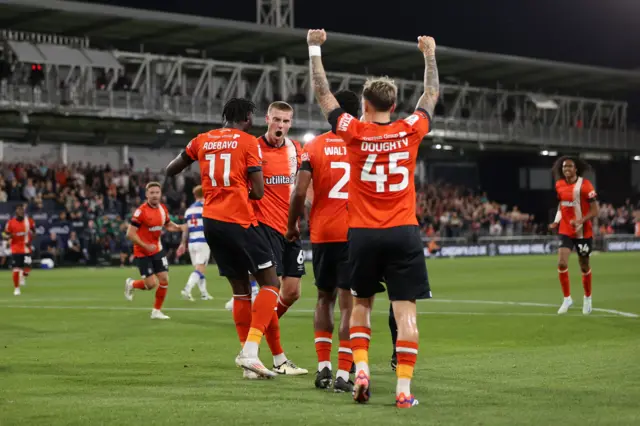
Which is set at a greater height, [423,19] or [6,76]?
[423,19]

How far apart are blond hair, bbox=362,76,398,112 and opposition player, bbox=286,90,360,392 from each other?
1083mm

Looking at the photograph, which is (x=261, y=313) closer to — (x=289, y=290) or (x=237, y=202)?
(x=289, y=290)

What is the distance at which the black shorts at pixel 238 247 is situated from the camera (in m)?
9.81

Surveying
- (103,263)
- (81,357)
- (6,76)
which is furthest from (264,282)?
(6,76)

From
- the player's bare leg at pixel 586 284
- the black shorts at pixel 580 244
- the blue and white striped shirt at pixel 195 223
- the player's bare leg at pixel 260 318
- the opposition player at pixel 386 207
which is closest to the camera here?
the opposition player at pixel 386 207

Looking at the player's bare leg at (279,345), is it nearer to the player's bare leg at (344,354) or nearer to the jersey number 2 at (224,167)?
the player's bare leg at (344,354)

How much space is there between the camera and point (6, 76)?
147 ft

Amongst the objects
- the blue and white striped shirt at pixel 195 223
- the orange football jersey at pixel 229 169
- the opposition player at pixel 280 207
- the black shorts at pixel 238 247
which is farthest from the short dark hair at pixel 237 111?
the blue and white striped shirt at pixel 195 223

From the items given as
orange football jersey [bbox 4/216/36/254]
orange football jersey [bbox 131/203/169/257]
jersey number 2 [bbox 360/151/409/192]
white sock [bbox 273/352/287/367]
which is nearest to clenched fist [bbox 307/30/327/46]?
jersey number 2 [bbox 360/151/409/192]

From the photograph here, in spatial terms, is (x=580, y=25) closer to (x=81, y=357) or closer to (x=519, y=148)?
(x=519, y=148)

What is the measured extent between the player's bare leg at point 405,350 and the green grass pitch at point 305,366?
A: 154 mm

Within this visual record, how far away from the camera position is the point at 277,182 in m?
10.5

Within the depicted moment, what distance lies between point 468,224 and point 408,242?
47879mm

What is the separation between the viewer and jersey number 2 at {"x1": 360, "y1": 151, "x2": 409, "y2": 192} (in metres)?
7.98
